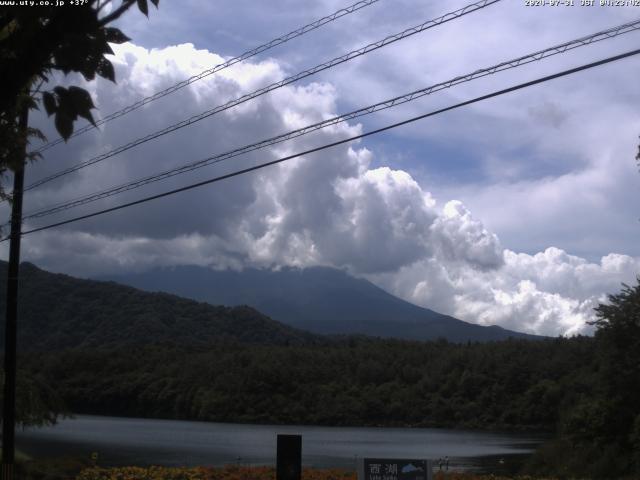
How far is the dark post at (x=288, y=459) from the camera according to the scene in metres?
11.6

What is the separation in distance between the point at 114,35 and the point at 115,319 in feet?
467

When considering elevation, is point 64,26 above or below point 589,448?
above

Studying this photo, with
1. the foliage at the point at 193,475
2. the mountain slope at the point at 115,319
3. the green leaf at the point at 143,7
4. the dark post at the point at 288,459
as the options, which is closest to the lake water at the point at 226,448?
the foliage at the point at 193,475

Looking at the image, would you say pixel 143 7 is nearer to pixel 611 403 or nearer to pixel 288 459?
pixel 288 459

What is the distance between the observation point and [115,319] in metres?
142

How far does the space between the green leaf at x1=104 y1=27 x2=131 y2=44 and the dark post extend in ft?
25.8

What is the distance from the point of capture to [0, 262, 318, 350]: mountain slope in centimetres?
12481

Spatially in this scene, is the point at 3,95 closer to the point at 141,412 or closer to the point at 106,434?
the point at 106,434

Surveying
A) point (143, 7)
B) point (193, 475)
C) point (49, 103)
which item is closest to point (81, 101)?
point (49, 103)

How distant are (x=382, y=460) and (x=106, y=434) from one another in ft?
156

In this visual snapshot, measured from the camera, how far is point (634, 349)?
1102 inches

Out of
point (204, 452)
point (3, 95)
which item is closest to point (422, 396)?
point (204, 452)

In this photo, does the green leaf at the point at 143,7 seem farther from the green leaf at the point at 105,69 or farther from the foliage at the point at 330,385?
the foliage at the point at 330,385

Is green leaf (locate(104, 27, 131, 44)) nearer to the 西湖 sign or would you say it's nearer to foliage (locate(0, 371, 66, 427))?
the 西湖 sign
